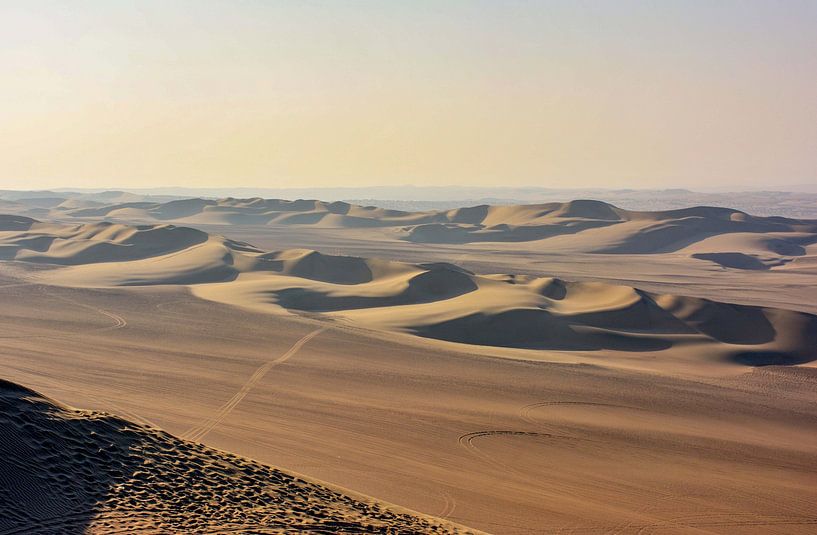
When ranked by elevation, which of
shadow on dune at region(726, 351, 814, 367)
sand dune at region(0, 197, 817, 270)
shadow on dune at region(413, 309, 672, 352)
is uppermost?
sand dune at region(0, 197, 817, 270)

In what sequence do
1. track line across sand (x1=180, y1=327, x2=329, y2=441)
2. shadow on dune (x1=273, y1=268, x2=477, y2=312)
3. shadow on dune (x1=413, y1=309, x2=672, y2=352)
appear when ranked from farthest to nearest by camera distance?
shadow on dune (x1=273, y1=268, x2=477, y2=312) → shadow on dune (x1=413, y1=309, x2=672, y2=352) → track line across sand (x1=180, y1=327, x2=329, y2=441)

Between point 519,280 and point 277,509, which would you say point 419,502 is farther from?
point 519,280

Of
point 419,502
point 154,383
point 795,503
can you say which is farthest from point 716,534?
point 154,383

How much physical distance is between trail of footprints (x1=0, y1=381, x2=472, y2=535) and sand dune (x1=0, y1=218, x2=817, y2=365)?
1909 centimetres

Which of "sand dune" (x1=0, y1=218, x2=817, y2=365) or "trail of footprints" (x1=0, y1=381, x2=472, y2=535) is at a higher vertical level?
"trail of footprints" (x1=0, y1=381, x2=472, y2=535)

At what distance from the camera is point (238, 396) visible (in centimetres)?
1902

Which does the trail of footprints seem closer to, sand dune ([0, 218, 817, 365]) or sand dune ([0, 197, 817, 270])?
sand dune ([0, 218, 817, 365])

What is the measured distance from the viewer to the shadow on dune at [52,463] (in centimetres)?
816

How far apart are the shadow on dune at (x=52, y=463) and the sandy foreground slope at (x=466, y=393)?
372cm

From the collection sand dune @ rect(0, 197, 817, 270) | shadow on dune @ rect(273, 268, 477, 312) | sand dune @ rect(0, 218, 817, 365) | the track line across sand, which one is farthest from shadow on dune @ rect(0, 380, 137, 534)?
sand dune @ rect(0, 197, 817, 270)

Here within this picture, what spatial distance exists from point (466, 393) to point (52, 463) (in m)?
12.6

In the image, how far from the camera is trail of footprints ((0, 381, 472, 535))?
842cm

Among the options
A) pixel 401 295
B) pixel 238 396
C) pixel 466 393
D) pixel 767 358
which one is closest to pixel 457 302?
pixel 401 295

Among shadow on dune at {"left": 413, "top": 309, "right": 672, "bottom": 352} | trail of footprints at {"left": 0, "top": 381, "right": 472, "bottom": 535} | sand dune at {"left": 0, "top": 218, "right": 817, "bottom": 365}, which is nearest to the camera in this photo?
trail of footprints at {"left": 0, "top": 381, "right": 472, "bottom": 535}
